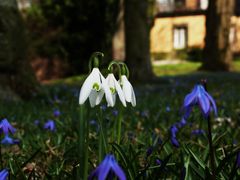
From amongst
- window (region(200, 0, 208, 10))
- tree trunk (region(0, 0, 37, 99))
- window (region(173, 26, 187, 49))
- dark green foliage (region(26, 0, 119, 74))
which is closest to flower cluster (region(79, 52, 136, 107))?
tree trunk (region(0, 0, 37, 99))

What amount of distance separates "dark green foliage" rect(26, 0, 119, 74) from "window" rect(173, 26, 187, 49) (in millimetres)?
18873

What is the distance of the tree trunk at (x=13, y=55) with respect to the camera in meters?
9.42

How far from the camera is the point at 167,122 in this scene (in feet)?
17.6

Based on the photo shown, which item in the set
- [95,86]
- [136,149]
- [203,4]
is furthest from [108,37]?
[95,86]

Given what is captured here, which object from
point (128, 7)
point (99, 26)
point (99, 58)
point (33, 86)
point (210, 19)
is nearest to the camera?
point (99, 58)

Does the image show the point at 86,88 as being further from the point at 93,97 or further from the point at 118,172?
the point at 118,172

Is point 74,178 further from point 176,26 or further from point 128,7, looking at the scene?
point 176,26

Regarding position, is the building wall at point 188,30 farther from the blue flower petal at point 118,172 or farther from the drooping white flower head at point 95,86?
the blue flower petal at point 118,172

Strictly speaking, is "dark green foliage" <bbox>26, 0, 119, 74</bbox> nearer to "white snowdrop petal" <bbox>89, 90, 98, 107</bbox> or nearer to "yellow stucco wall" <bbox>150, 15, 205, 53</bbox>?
"yellow stucco wall" <bbox>150, 15, 205, 53</bbox>

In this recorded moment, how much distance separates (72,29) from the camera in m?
29.4

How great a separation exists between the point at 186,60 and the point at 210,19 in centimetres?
1612

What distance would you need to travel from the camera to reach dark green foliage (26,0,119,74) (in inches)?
1115

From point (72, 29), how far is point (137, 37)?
13.3m

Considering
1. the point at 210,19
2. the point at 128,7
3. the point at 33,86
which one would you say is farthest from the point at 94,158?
the point at 210,19
